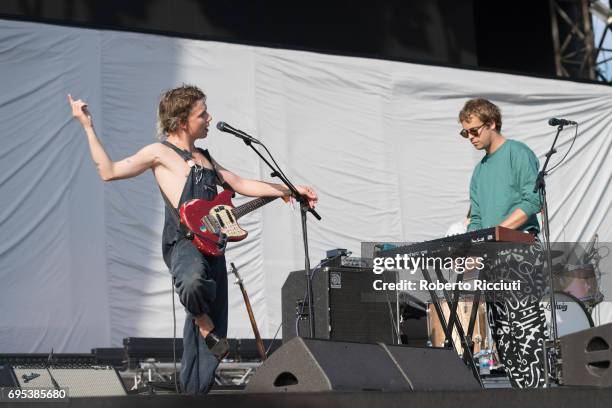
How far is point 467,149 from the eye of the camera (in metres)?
8.61

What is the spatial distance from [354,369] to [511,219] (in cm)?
184

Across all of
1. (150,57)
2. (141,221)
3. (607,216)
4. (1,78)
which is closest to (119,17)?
(150,57)

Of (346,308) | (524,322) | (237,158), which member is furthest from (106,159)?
(237,158)

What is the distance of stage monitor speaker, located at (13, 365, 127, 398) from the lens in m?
4.38

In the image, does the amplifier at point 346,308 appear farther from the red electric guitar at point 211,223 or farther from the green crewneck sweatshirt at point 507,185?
the red electric guitar at point 211,223

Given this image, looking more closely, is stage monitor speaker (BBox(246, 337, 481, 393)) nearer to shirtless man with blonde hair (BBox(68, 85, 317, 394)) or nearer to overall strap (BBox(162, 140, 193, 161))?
shirtless man with blonde hair (BBox(68, 85, 317, 394))

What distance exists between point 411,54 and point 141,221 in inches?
146

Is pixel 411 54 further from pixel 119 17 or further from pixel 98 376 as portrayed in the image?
pixel 98 376

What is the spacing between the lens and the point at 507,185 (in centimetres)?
462

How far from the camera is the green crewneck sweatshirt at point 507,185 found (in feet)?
15.0

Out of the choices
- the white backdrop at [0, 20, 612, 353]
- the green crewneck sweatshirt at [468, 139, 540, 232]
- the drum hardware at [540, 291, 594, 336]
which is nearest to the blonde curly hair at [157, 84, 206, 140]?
Result: the green crewneck sweatshirt at [468, 139, 540, 232]

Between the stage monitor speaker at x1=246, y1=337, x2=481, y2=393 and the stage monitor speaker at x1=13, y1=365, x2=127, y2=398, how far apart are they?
164 centimetres

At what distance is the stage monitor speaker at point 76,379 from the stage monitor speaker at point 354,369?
1.64m

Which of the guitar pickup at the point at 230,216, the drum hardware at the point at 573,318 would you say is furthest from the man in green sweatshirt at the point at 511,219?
the drum hardware at the point at 573,318
